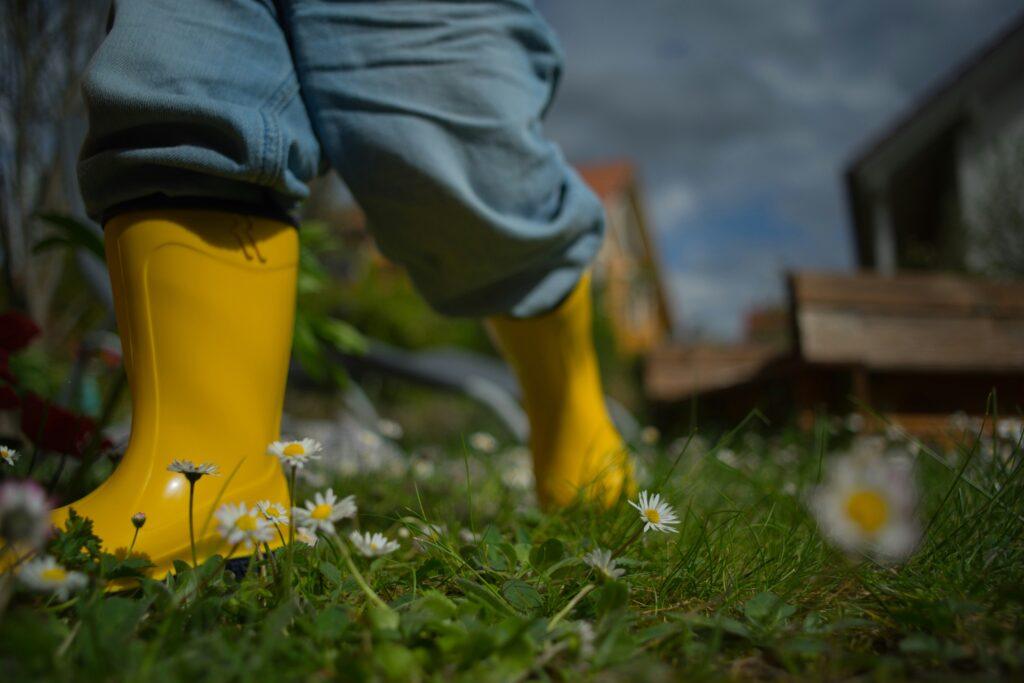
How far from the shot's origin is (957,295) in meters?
2.75

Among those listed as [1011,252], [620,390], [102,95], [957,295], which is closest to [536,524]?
[102,95]

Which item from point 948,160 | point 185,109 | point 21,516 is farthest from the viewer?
point 948,160

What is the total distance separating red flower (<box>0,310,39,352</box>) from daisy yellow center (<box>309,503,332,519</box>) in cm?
92

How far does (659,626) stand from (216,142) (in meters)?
0.81

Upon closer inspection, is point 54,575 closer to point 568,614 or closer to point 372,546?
point 372,546

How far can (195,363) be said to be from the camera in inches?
39.4

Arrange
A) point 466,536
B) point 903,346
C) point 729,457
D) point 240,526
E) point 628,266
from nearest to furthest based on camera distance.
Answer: point 240,526 → point 466,536 → point 729,457 → point 903,346 → point 628,266

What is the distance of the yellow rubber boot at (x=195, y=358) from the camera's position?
0.94 metres

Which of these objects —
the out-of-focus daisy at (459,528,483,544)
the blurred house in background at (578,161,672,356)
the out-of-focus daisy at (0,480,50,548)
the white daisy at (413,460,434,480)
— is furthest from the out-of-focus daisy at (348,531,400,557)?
the blurred house in background at (578,161,672,356)

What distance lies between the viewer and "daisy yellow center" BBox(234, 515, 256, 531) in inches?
29.2

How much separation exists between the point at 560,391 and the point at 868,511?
936 millimetres

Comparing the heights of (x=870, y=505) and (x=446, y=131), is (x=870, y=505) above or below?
below

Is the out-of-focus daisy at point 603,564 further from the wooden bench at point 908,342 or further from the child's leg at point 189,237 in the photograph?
the wooden bench at point 908,342

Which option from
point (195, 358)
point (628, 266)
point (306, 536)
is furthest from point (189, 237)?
point (628, 266)
